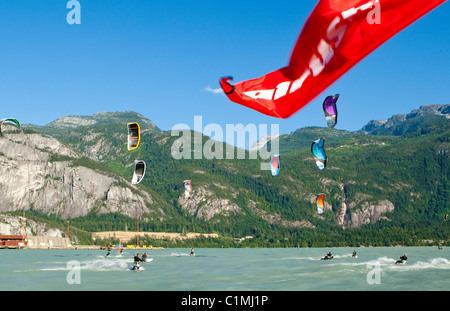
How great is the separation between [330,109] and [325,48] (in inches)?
348

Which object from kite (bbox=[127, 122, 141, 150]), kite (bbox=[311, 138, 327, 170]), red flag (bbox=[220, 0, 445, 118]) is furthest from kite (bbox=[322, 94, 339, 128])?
kite (bbox=[127, 122, 141, 150])

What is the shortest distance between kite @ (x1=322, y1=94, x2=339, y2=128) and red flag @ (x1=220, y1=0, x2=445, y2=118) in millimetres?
4714

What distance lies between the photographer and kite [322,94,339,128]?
1675 centimetres

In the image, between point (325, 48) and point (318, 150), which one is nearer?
point (325, 48)

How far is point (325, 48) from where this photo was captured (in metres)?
10.5

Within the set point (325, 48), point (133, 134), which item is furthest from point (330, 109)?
point (133, 134)

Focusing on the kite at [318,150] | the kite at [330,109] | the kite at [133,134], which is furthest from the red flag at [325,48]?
the kite at [133,134]

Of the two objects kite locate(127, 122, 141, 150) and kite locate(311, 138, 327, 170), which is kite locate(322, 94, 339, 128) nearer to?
kite locate(311, 138, 327, 170)

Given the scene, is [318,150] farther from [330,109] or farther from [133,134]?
[133,134]

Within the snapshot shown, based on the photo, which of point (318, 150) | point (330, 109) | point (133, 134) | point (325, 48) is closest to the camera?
point (325, 48)
